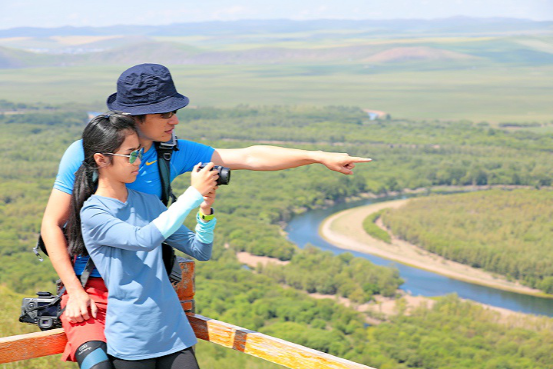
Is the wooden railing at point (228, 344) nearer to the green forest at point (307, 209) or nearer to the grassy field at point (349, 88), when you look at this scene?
the green forest at point (307, 209)

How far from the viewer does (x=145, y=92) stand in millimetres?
2475

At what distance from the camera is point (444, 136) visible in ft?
345

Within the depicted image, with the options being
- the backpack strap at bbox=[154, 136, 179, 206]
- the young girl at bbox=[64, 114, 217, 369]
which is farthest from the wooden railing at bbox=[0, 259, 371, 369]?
the backpack strap at bbox=[154, 136, 179, 206]

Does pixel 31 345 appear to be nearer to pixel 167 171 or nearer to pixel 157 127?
pixel 167 171

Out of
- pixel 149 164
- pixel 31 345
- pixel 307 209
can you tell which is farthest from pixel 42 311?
pixel 307 209

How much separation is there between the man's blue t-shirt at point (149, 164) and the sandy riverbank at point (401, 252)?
4727cm

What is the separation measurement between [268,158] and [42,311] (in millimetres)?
1017

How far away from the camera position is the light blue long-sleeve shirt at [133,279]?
2.27 meters

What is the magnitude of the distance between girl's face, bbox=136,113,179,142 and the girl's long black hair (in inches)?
2.8

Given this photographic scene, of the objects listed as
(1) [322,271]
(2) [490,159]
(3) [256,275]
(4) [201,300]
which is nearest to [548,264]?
(1) [322,271]

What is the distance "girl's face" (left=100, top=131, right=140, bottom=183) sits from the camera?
94.0 inches

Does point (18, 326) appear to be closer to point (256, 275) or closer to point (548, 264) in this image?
point (256, 275)

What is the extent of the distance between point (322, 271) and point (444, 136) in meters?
63.1

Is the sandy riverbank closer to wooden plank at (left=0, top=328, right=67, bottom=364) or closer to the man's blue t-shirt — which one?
the man's blue t-shirt
